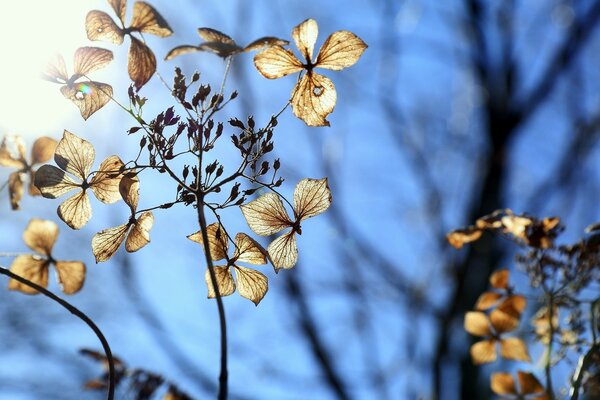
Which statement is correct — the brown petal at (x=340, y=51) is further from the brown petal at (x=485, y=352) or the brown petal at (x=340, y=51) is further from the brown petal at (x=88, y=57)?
the brown petal at (x=485, y=352)

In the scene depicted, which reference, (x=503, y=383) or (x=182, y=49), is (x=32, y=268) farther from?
(x=503, y=383)

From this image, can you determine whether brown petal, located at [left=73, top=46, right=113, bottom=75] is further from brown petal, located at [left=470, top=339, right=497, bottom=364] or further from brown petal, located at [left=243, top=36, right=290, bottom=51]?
brown petal, located at [left=470, top=339, right=497, bottom=364]

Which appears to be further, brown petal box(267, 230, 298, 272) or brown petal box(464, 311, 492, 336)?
brown petal box(464, 311, 492, 336)

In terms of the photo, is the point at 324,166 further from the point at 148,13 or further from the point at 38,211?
the point at 148,13

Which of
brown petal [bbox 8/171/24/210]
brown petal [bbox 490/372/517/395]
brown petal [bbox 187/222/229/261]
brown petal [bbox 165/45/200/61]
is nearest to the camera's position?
brown petal [bbox 165/45/200/61]

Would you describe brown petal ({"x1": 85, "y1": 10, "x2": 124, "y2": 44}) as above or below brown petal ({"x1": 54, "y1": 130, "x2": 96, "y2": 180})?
above

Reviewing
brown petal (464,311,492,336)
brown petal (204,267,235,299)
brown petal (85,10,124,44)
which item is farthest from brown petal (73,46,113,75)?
brown petal (464,311,492,336)

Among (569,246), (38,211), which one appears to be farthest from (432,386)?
(569,246)

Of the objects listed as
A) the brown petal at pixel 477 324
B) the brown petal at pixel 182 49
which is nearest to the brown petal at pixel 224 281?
the brown petal at pixel 182 49
